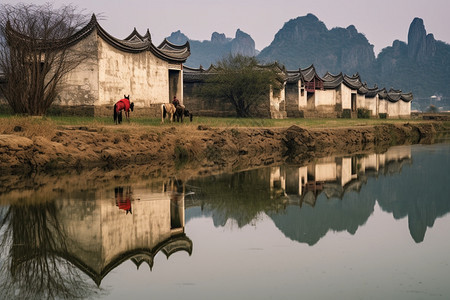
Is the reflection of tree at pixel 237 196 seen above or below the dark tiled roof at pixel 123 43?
below

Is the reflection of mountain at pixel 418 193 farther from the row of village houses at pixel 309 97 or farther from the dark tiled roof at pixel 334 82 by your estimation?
the dark tiled roof at pixel 334 82

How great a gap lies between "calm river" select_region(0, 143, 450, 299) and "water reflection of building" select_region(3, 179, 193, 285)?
17mm

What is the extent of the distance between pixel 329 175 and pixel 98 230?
8.24 metres

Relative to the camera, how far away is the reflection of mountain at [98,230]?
6547 mm

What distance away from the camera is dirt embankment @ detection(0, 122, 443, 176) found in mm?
14656

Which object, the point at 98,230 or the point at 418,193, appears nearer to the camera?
the point at 98,230

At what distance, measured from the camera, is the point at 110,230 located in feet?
25.7

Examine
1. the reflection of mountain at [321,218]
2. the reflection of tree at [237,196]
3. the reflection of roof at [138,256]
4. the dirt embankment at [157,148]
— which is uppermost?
the dirt embankment at [157,148]

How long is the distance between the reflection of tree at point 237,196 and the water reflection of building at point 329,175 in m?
0.42

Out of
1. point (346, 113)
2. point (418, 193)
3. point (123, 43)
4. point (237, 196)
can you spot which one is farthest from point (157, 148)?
point (346, 113)

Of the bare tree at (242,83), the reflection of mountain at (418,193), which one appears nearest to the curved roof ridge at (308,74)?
the bare tree at (242,83)

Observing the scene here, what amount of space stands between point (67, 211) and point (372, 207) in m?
5.44

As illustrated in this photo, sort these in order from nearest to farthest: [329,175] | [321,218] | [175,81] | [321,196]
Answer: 1. [321,218]
2. [321,196]
3. [329,175]
4. [175,81]

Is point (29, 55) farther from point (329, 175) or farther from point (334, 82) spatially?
point (334, 82)
